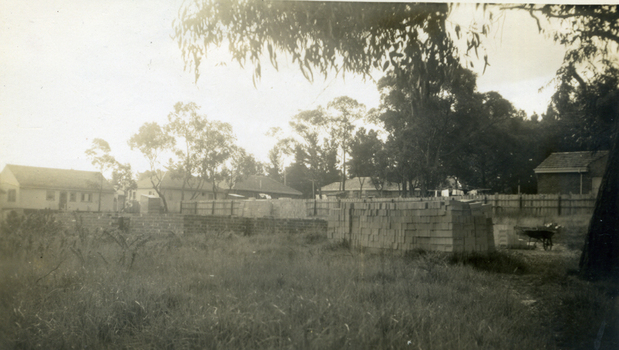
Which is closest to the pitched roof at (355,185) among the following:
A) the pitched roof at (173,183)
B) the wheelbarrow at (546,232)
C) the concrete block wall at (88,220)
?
the pitched roof at (173,183)

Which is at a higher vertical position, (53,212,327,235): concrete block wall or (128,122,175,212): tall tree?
(128,122,175,212): tall tree

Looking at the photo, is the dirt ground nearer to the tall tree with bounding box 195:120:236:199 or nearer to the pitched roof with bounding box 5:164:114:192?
the tall tree with bounding box 195:120:236:199

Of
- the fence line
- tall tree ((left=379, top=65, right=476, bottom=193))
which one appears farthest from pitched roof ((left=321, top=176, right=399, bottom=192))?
tall tree ((left=379, top=65, right=476, bottom=193))

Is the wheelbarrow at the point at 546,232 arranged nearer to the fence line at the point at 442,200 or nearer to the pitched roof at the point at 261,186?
the fence line at the point at 442,200

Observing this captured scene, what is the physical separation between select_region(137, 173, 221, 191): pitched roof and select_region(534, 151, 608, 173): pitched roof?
4081mm

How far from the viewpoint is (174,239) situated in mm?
5738

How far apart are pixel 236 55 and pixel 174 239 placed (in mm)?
3497

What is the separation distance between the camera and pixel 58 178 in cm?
376

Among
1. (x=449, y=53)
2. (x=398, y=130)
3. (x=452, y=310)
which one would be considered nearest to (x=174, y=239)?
(x=398, y=130)

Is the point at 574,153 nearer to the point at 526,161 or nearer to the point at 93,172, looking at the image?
the point at 526,161

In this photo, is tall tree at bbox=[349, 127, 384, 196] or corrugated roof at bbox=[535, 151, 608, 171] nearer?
corrugated roof at bbox=[535, 151, 608, 171]

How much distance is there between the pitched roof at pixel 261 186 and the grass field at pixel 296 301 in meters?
0.92

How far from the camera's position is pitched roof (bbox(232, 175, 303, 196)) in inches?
175

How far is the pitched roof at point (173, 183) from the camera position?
4113 millimetres
